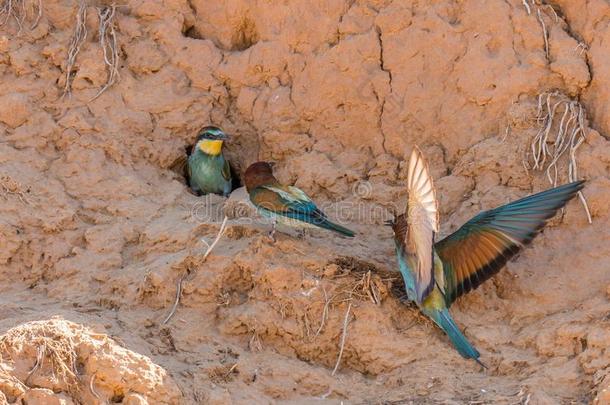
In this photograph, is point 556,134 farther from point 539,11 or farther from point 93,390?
point 93,390

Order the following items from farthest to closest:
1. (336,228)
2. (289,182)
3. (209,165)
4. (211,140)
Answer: (209,165) → (211,140) → (289,182) → (336,228)

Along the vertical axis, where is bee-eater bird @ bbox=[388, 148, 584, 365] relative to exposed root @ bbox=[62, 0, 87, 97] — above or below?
below

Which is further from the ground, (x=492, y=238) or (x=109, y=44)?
(x=109, y=44)

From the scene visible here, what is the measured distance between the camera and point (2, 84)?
170 inches

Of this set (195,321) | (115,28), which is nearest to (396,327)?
(195,321)

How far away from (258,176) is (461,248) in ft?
2.89

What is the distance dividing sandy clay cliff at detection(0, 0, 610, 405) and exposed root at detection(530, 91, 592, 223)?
0.04 feet

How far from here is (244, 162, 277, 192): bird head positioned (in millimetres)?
4102

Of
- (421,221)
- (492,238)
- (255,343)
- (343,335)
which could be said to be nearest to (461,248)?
(492,238)

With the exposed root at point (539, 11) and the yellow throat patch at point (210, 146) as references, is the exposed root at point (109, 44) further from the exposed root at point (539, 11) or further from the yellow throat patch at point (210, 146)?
the exposed root at point (539, 11)

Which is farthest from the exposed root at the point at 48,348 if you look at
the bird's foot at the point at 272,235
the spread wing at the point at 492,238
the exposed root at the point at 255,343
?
the spread wing at the point at 492,238

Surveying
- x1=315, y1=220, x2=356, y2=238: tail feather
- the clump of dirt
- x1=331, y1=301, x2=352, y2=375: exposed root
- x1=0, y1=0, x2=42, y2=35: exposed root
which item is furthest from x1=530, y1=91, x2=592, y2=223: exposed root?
x1=0, y1=0, x2=42, y2=35: exposed root

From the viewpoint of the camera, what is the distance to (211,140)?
175 inches

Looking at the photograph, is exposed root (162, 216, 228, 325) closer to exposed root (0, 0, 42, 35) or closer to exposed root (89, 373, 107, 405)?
exposed root (89, 373, 107, 405)
